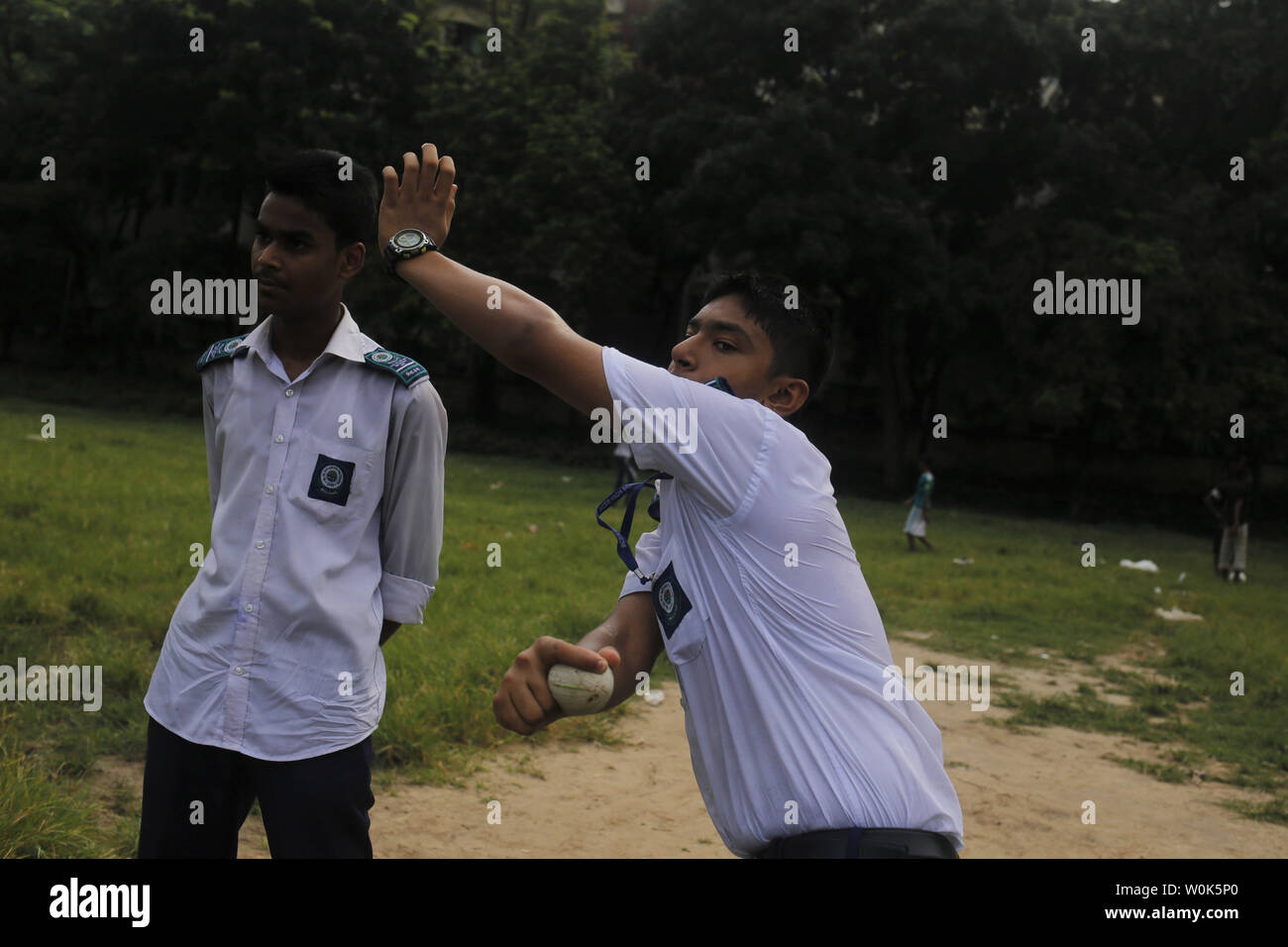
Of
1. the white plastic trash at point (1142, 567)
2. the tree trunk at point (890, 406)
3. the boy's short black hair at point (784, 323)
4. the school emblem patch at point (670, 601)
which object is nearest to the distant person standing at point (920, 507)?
the white plastic trash at point (1142, 567)

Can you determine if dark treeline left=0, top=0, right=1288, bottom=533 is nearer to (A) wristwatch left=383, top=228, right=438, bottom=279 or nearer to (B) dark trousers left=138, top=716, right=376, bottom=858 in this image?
(B) dark trousers left=138, top=716, right=376, bottom=858

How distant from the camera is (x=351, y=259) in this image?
9.69ft

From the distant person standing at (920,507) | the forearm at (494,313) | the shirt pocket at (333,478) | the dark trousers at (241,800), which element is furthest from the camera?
the distant person standing at (920,507)

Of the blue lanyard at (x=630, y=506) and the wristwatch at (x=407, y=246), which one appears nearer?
the wristwatch at (x=407, y=246)

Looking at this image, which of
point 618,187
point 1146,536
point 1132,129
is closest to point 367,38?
point 618,187

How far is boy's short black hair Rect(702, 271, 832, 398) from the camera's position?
7.84ft

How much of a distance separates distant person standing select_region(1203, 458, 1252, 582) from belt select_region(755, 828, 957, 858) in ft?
50.4

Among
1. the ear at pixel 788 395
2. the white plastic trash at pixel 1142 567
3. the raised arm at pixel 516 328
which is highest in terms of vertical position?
the raised arm at pixel 516 328

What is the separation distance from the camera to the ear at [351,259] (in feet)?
9.56

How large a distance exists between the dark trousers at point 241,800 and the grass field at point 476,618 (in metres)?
1.46

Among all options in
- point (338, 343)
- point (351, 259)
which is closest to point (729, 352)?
point (338, 343)

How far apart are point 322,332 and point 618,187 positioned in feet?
80.3

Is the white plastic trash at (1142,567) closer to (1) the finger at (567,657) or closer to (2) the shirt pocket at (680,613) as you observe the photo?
(2) the shirt pocket at (680,613)

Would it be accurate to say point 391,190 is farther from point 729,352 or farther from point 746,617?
point 746,617
